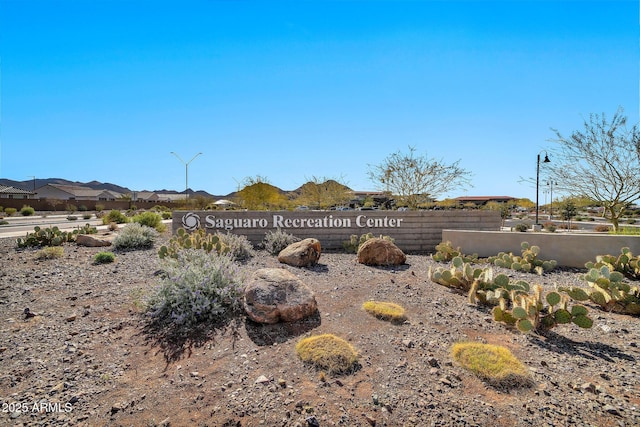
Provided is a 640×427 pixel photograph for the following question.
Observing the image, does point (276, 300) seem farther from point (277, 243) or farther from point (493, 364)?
point (277, 243)

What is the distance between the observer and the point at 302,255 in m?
8.04

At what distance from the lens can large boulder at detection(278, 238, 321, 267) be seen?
26.3 ft

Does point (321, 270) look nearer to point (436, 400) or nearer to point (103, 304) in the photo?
point (103, 304)

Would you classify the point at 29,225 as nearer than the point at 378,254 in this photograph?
No

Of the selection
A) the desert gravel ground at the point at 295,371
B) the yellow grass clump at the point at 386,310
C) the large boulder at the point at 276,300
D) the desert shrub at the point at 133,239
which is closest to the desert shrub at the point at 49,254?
the desert shrub at the point at 133,239

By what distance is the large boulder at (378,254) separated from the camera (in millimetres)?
8414

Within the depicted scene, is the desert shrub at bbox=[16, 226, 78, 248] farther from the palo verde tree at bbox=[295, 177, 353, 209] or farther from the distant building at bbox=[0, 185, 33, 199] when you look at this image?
the distant building at bbox=[0, 185, 33, 199]

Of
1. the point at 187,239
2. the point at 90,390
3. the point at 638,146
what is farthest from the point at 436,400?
the point at 638,146

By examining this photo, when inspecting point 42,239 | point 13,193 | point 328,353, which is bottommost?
point 328,353

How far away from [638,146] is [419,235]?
931 cm

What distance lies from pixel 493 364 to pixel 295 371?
80.6 inches

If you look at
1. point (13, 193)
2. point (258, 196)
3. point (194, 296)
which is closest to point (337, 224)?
point (194, 296)

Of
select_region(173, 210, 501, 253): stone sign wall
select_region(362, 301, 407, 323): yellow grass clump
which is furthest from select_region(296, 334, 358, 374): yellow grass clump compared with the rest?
select_region(173, 210, 501, 253): stone sign wall

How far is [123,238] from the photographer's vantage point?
32.7 feet
